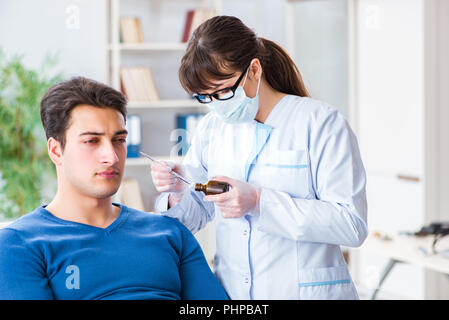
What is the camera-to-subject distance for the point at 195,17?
370 centimetres

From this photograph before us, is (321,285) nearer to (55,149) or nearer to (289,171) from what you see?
(289,171)

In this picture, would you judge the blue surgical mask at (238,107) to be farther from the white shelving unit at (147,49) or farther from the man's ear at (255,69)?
the white shelving unit at (147,49)

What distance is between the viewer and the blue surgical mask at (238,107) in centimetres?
136

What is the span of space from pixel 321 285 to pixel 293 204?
213 mm

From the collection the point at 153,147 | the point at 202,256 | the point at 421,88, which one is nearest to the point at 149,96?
the point at 153,147

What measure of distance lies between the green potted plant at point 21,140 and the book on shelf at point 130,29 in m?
0.48

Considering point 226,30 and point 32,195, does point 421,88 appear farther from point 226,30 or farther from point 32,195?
point 32,195

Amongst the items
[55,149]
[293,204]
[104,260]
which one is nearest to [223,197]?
[293,204]

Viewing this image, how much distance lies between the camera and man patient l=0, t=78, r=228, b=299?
126 centimetres

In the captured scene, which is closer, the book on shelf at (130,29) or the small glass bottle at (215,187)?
the small glass bottle at (215,187)

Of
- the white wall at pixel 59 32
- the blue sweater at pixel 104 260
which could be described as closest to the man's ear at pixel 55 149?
the blue sweater at pixel 104 260

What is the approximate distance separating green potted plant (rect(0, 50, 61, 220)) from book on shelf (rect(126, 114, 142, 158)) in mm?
513

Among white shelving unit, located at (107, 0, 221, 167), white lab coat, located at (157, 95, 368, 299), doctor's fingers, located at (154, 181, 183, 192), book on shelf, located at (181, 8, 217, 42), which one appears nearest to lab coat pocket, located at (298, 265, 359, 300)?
white lab coat, located at (157, 95, 368, 299)
